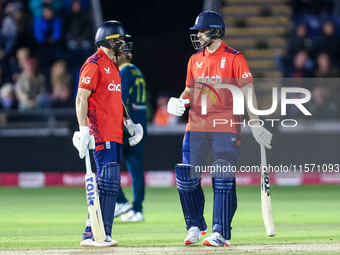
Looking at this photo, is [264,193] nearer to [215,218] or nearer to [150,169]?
[215,218]

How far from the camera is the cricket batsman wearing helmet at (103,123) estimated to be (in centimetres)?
507

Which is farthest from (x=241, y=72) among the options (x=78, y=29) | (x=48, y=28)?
(x=48, y=28)

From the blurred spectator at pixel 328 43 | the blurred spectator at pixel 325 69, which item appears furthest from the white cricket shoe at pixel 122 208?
the blurred spectator at pixel 328 43

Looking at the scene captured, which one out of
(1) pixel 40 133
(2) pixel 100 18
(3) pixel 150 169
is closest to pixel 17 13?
(2) pixel 100 18

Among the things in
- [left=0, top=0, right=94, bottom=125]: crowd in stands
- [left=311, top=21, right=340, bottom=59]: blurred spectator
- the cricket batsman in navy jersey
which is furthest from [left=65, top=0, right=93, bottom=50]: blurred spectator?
the cricket batsman in navy jersey

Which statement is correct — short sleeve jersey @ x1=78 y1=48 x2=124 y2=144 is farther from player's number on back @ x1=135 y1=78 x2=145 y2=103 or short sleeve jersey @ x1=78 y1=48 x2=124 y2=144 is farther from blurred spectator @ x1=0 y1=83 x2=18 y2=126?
blurred spectator @ x1=0 y1=83 x2=18 y2=126

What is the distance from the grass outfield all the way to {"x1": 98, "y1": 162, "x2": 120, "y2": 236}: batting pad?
0.26 meters

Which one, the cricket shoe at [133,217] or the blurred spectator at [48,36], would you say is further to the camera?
the blurred spectator at [48,36]

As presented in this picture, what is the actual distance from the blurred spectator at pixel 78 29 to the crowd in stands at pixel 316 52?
424 cm

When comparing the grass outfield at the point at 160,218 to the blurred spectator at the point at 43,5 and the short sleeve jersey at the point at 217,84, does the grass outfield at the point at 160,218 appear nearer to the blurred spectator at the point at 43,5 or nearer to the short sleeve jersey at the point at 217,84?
the short sleeve jersey at the point at 217,84

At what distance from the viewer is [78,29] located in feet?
42.8

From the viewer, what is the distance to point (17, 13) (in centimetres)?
1331

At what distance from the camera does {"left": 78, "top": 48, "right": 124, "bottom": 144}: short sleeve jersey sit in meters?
5.10

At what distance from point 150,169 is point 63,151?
1589mm
